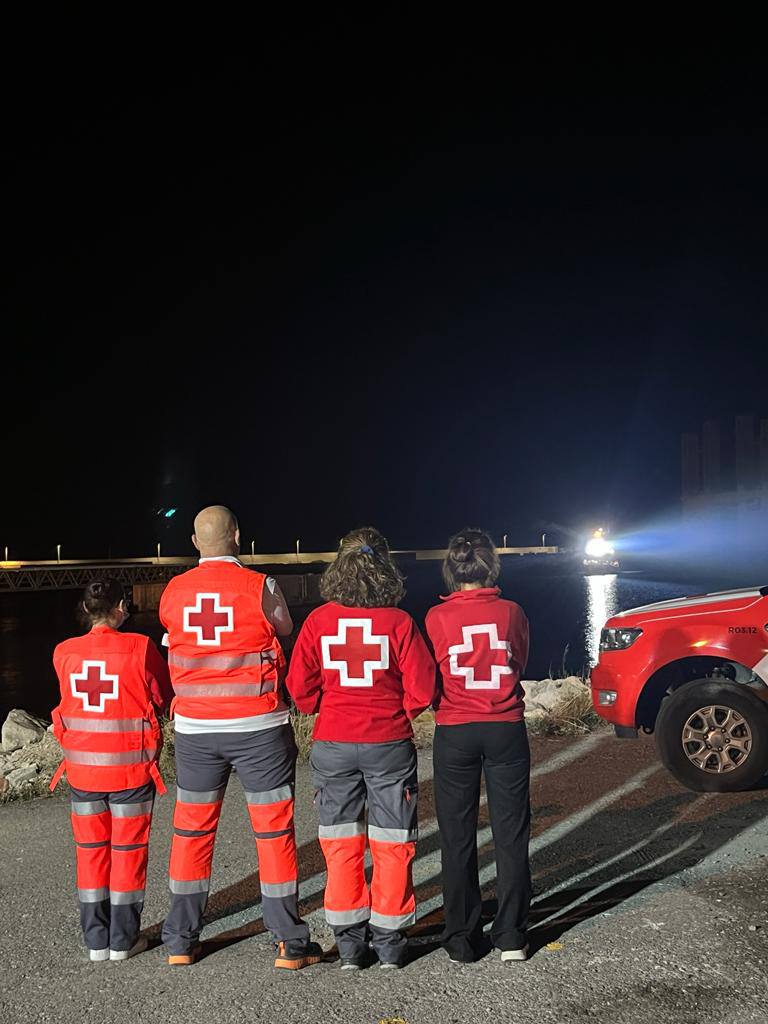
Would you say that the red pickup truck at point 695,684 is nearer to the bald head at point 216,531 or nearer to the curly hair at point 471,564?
the curly hair at point 471,564

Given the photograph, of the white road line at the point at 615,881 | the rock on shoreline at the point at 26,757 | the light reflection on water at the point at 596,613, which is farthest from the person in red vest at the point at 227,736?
the light reflection on water at the point at 596,613

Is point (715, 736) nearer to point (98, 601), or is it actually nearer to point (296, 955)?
point (296, 955)

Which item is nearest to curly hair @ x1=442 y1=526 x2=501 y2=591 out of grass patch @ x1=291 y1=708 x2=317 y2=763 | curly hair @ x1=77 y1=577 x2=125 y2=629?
curly hair @ x1=77 y1=577 x2=125 y2=629

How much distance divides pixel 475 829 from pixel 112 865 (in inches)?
64.1

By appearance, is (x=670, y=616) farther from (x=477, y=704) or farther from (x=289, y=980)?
(x=289, y=980)

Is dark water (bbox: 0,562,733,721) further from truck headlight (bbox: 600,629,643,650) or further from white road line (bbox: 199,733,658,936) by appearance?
truck headlight (bbox: 600,629,643,650)

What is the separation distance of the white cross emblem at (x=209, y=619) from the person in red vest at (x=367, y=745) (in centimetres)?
34

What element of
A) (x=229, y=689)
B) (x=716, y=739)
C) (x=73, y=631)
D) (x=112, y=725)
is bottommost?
(x=73, y=631)

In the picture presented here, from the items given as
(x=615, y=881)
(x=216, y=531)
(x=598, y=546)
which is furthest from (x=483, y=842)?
(x=598, y=546)

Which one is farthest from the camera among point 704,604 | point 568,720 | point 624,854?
point 568,720

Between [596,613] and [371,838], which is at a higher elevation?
[371,838]

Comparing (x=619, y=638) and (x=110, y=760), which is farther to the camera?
(x=619, y=638)

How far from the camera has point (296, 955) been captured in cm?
420

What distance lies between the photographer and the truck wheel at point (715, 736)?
6891mm
